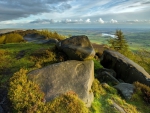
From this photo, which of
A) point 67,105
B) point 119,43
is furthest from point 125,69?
point 119,43

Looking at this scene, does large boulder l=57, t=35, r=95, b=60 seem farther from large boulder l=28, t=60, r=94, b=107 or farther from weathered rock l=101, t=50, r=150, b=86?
weathered rock l=101, t=50, r=150, b=86

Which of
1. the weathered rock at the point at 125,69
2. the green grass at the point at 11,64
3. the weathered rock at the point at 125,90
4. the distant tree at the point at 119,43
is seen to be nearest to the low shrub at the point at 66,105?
the green grass at the point at 11,64

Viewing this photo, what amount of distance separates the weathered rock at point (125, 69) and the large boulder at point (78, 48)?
5788 mm

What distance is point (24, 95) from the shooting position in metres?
10.8

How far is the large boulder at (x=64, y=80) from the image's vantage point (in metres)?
11.6

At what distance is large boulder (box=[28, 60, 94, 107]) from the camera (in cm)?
1160

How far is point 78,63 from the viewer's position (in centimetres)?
1436

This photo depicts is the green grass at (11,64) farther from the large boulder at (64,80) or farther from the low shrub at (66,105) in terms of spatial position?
the low shrub at (66,105)

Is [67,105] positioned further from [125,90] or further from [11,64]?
[11,64]

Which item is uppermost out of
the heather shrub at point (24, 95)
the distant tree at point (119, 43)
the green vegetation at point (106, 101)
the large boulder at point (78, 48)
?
the large boulder at point (78, 48)

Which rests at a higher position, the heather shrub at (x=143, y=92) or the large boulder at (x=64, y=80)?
the large boulder at (x=64, y=80)

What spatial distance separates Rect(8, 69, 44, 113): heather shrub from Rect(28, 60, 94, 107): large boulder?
44 cm

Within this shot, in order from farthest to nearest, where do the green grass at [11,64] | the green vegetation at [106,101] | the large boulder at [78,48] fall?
the large boulder at [78,48], the green grass at [11,64], the green vegetation at [106,101]

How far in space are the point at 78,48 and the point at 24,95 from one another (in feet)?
20.7
